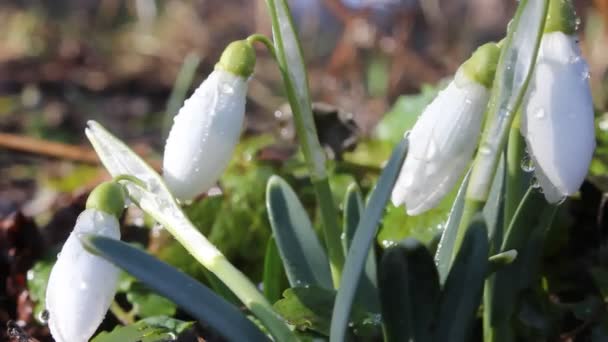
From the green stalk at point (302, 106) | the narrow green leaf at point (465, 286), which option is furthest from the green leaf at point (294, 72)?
the narrow green leaf at point (465, 286)

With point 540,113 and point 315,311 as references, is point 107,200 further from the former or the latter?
point 540,113

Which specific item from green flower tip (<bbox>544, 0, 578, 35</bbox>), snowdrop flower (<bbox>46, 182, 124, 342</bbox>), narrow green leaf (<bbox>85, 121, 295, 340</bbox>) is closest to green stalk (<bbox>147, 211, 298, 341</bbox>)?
narrow green leaf (<bbox>85, 121, 295, 340</bbox>)

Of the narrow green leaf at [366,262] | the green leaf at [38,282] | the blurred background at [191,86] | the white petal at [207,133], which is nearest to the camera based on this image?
the white petal at [207,133]

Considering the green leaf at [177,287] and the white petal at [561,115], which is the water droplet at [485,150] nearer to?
the white petal at [561,115]

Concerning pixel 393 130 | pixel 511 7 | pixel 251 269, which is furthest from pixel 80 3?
pixel 251 269

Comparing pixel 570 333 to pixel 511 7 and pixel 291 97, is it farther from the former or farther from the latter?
pixel 511 7
